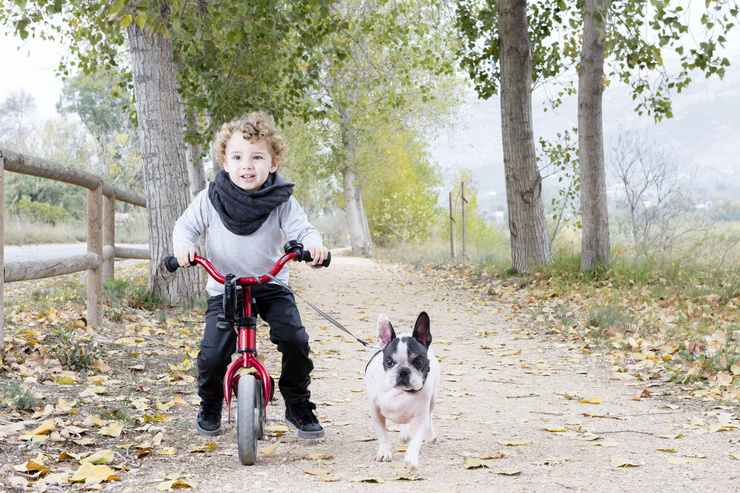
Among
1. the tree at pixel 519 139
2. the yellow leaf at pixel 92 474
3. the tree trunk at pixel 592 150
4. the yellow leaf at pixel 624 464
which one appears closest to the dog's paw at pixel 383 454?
the yellow leaf at pixel 624 464

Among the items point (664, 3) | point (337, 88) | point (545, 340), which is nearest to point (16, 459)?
point (545, 340)

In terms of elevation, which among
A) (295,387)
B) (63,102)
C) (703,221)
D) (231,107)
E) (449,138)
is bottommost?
(295,387)

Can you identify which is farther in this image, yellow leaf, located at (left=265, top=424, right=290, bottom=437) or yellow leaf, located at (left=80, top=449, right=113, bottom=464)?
yellow leaf, located at (left=265, top=424, right=290, bottom=437)

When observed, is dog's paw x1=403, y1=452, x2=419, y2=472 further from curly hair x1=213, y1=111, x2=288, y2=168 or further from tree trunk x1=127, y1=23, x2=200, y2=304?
tree trunk x1=127, y1=23, x2=200, y2=304

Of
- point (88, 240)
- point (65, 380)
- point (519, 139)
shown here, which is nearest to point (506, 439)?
point (65, 380)

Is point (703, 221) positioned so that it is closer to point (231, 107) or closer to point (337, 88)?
point (231, 107)

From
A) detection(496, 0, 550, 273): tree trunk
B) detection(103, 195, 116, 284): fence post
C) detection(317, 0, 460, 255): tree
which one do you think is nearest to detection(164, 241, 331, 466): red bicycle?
detection(103, 195, 116, 284): fence post

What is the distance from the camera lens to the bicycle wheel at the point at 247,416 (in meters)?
4.36

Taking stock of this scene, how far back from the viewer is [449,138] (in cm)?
3809

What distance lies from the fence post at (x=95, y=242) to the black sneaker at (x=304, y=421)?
4161 mm

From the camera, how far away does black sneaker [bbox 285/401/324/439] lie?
5160mm

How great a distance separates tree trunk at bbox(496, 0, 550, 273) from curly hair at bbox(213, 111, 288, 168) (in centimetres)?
1018

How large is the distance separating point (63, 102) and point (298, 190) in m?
28.3

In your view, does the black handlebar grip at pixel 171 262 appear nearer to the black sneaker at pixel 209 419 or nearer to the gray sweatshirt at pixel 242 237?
the gray sweatshirt at pixel 242 237
